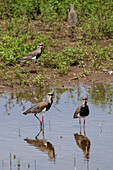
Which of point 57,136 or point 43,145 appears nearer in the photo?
point 43,145

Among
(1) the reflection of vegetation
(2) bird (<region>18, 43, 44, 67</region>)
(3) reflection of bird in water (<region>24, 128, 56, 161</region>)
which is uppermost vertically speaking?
(2) bird (<region>18, 43, 44, 67</region>)

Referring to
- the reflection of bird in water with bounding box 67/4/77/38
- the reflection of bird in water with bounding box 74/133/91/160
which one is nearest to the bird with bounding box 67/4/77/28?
the reflection of bird in water with bounding box 67/4/77/38

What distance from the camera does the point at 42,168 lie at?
7949mm

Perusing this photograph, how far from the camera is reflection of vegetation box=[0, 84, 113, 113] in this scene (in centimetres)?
1300

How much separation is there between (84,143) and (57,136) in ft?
2.03

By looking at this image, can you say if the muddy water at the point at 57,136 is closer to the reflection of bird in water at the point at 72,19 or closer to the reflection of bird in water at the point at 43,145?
the reflection of bird in water at the point at 43,145

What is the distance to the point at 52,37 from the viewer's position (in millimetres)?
19422

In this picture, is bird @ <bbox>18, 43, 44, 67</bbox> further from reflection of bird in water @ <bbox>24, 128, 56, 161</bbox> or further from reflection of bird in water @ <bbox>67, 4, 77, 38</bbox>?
reflection of bird in water @ <bbox>24, 128, 56, 161</bbox>

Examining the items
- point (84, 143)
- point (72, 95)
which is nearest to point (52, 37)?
point (72, 95)

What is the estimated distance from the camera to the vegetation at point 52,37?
1633 cm

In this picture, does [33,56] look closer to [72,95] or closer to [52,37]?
[72,95]

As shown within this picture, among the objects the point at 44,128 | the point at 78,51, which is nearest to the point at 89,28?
the point at 78,51

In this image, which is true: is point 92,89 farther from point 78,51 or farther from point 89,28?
point 89,28

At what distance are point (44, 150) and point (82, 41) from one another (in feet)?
Result: 34.1
